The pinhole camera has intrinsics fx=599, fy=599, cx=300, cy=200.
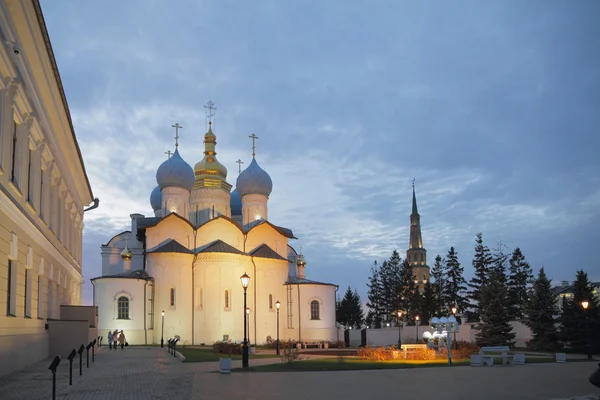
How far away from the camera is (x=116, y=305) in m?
45.3

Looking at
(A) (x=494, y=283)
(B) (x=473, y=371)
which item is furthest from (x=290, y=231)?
(B) (x=473, y=371)

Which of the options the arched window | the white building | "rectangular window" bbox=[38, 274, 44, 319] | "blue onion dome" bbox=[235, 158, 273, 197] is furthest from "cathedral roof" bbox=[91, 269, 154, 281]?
"rectangular window" bbox=[38, 274, 44, 319]

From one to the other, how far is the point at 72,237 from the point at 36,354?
13321 millimetres

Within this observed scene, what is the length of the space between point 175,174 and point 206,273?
1030 centimetres

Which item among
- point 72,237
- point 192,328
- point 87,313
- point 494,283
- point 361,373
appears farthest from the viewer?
point 192,328

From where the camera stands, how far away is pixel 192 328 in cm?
4559

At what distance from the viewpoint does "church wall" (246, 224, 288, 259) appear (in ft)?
171

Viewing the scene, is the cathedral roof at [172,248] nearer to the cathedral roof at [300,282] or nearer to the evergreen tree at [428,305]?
the cathedral roof at [300,282]

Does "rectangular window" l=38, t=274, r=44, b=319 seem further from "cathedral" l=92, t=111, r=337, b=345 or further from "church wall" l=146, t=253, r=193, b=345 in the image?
"church wall" l=146, t=253, r=193, b=345

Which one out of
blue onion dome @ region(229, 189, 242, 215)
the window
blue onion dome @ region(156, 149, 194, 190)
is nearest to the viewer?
the window

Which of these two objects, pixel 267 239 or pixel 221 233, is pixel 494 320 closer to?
pixel 267 239

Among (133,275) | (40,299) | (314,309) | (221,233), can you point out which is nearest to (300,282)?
(314,309)

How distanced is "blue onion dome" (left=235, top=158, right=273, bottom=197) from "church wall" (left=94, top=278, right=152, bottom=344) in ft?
45.5

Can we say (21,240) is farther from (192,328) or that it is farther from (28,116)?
(192,328)
